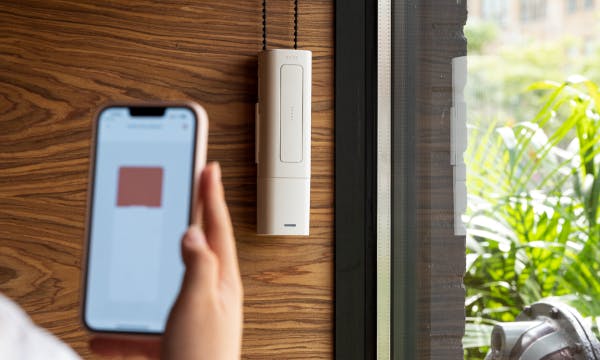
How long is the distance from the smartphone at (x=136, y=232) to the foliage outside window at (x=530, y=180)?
13.7 inches

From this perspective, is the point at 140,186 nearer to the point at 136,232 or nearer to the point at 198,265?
the point at 136,232

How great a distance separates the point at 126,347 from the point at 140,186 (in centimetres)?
12

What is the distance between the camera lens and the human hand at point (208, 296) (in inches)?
16.3

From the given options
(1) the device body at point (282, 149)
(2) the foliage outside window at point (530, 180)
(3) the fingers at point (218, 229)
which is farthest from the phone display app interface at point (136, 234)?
(1) the device body at point (282, 149)

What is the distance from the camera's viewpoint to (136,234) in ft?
1.91

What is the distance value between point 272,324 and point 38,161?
55 cm

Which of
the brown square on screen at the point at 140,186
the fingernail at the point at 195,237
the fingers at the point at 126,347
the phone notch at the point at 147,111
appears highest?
the phone notch at the point at 147,111

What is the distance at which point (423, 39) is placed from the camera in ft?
4.33

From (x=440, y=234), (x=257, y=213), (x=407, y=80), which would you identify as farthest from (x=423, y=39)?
(x=257, y=213)

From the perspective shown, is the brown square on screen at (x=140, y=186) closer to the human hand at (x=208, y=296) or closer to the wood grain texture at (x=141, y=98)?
the human hand at (x=208, y=296)

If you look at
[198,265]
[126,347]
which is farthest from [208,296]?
[126,347]

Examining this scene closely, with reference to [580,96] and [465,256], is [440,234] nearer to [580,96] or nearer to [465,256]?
[465,256]

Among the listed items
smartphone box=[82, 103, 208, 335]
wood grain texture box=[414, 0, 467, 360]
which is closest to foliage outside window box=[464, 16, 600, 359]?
wood grain texture box=[414, 0, 467, 360]

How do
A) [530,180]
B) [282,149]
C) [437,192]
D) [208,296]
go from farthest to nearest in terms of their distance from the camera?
[282,149] → [437,192] → [530,180] → [208,296]
